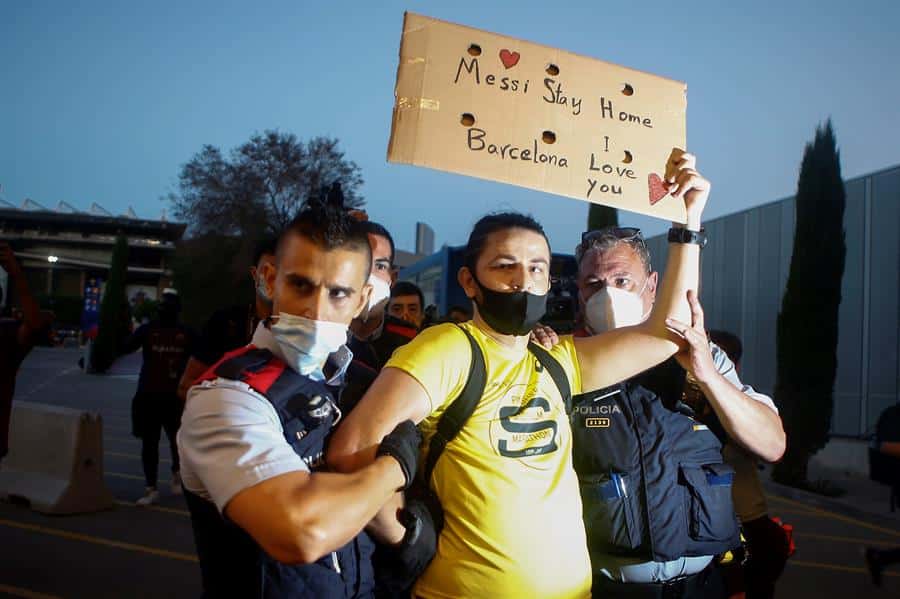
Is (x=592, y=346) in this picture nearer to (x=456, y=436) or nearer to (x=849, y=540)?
(x=456, y=436)

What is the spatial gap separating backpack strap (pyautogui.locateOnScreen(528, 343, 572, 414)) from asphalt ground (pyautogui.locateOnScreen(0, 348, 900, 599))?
13.4 ft

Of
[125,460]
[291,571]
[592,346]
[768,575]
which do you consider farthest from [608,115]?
[125,460]

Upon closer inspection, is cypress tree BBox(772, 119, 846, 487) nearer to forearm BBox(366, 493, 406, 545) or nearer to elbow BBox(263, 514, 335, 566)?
forearm BBox(366, 493, 406, 545)

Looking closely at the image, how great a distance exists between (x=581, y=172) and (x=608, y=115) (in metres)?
0.22

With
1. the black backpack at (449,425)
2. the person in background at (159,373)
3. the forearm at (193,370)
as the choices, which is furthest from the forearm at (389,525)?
the person in background at (159,373)

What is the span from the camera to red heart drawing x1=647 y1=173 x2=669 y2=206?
2.26 metres

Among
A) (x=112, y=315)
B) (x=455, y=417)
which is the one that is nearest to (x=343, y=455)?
(x=455, y=417)

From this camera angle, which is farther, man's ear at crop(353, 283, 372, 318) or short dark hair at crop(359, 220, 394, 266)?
short dark hair at crop(359, 220, 394, 266)

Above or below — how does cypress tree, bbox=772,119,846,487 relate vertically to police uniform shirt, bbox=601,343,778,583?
above

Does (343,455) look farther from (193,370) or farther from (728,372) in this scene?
(193,370)

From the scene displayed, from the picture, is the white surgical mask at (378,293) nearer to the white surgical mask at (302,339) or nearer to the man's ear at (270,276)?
the man's ear at (270,276)

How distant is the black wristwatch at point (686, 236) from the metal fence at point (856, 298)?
1039cm

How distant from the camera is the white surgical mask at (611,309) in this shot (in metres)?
2.50

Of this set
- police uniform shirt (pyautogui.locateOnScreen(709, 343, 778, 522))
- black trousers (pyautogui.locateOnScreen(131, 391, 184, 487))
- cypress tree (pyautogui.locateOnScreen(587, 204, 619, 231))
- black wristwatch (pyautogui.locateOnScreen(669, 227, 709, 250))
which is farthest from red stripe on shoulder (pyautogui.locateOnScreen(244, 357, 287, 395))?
cypress tree (pyautogui.locateOnScreen(587, 204, 619, 231))
